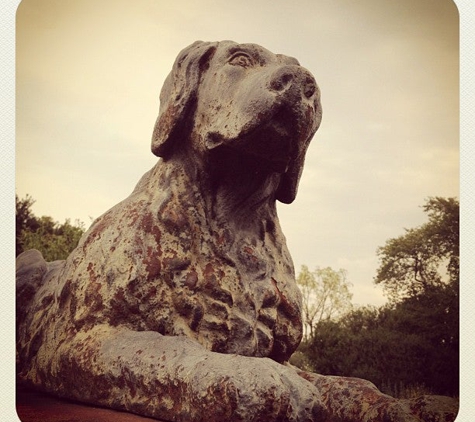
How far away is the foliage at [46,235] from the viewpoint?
6.67 meters

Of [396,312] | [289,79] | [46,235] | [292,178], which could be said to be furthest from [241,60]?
[396,312]

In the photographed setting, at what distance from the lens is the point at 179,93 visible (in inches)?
152

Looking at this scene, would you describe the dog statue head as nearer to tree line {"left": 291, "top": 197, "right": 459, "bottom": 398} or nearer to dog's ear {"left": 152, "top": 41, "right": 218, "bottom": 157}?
dog's ear {"left": 152, "top": 41, "right": 218, "bottom": 157}

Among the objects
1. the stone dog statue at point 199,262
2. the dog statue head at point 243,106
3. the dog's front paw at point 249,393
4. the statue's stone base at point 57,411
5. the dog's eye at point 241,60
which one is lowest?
the statue's stone base at point 57,411

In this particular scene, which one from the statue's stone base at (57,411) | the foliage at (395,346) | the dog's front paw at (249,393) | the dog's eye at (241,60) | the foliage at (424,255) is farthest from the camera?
the foliage at (395,346)

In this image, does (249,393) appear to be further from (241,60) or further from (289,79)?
(241,60)

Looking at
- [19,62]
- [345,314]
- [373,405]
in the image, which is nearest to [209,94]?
[19,62]

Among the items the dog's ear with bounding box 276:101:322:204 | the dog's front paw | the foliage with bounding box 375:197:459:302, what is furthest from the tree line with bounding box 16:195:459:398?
the dog's front paw

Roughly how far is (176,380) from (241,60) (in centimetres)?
148

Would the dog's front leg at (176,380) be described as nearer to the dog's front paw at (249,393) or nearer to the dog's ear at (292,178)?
the dog's front paw at (249,393)

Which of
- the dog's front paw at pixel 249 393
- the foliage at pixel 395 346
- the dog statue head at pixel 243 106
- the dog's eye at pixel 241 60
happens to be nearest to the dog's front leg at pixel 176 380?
the dog's front paw at pixel 249 393

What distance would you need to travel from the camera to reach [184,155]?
12.9 feet

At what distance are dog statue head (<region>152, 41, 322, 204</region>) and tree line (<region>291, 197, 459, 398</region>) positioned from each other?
2668mm

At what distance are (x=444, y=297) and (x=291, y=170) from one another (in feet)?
13.4
